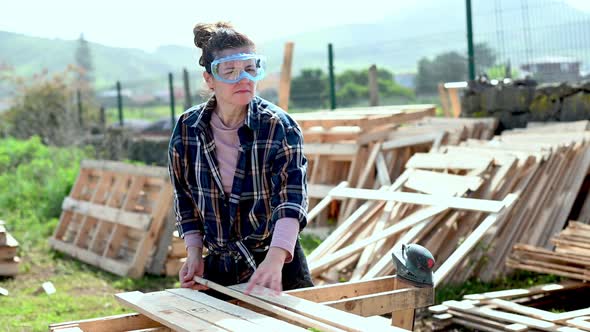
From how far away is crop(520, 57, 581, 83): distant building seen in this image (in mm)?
10306

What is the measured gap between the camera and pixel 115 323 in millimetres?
3291

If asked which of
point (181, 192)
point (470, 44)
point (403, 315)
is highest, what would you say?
point (470, 44)

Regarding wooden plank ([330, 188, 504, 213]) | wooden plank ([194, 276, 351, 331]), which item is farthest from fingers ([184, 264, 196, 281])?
wooden plank ([330, 188, 504, 213])

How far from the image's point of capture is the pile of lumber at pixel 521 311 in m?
5.29

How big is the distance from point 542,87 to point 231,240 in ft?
22.8

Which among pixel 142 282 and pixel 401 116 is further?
pixel 401 116

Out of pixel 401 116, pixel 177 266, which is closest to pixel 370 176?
pixel 401 116

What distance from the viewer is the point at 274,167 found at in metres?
3.53

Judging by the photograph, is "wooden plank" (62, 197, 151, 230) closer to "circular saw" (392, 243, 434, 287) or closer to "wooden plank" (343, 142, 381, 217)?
"wooden plank" (343, 142, 381, 217)

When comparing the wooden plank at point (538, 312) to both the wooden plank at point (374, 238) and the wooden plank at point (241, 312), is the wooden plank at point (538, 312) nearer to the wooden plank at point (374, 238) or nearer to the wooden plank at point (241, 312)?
the wooden plank at point (374, 238)

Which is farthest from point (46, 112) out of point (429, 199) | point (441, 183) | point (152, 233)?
point (429, 199)

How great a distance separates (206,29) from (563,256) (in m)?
3.69

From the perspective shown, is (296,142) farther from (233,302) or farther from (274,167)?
(233,302)

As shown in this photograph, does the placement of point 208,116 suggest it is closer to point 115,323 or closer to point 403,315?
point 115,323
